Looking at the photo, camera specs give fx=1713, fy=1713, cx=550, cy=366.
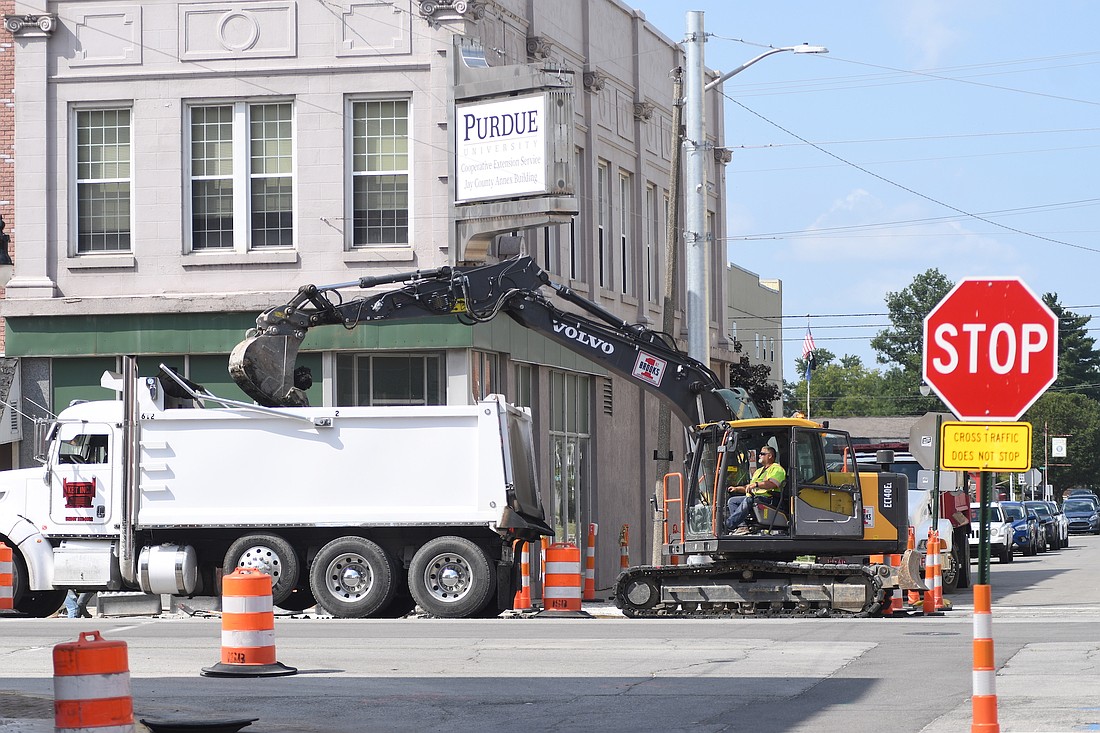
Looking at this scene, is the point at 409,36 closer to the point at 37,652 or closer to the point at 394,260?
the point at 394,260

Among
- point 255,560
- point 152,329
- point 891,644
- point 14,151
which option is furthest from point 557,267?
point 891,644

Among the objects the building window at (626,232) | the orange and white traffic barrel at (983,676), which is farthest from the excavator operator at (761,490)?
the building window at (626,232)

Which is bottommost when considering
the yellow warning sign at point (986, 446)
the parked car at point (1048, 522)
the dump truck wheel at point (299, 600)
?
the parked car at point (1048, 522)

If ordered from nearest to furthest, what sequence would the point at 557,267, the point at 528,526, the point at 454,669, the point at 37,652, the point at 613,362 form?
the point at 454,669 → the point at 37,652 → the point at 528,526 → the point at 613,362 → the point at 557,267

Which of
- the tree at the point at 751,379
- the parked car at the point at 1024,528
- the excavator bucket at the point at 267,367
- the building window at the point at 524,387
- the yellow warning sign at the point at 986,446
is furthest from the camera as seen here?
the parked car at the point at 1024,528

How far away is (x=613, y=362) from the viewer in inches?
917

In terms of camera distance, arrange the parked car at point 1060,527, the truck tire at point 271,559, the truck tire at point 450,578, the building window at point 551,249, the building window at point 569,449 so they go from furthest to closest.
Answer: the parked car at point 1060,527 → the building window at point 569,449 → the building window at point 551,249 → the truck tire at point 271,559 → the truck tire at point 450,578

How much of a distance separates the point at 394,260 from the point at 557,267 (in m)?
5.03

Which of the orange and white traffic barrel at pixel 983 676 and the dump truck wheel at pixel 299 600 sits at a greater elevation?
the orange and white traffic barrel at pixel 983 676

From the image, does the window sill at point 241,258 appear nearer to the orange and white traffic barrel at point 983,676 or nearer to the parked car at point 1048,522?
the orange and white traffic barrel at point 983,676

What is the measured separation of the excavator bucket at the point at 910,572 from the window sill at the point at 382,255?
9.19 m

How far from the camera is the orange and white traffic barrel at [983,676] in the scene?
916 centimetres

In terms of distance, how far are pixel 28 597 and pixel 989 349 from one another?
15.9 meters

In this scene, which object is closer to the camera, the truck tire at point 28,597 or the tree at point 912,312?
the truck tire at point 28,597
